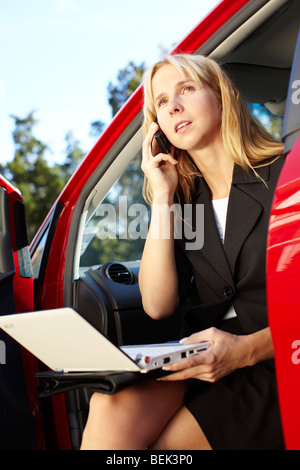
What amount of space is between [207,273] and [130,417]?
0.56 metres

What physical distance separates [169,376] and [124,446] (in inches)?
8.2

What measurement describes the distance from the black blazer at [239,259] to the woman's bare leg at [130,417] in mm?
317

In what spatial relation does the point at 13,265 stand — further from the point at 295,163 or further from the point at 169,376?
the point at 295,163

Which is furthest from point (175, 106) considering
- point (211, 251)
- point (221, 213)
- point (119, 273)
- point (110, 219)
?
point (119, 273)

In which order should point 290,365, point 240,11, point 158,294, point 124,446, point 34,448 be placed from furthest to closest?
point 34,448 → point 158,294 → point 240,11 → point 124,446 → point 290,365

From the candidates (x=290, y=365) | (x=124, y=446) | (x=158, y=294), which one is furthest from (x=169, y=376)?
(x=158, y=294)

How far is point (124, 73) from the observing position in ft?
84.4

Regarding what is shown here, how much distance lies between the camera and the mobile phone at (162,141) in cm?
200

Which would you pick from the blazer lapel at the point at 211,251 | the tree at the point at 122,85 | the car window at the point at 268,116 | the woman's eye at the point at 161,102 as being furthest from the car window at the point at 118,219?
the tree at the point at 122,85

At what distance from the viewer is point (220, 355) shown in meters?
1.46

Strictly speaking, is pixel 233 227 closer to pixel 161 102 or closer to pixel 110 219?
pixel 161 102

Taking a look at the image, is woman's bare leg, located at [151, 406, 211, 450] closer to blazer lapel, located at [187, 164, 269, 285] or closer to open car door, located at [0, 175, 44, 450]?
blazer lapel, located at [187, 164, 269, 285]

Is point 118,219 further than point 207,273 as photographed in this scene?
Yes

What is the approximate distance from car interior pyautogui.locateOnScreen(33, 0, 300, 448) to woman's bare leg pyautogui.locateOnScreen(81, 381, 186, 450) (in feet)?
2.40
